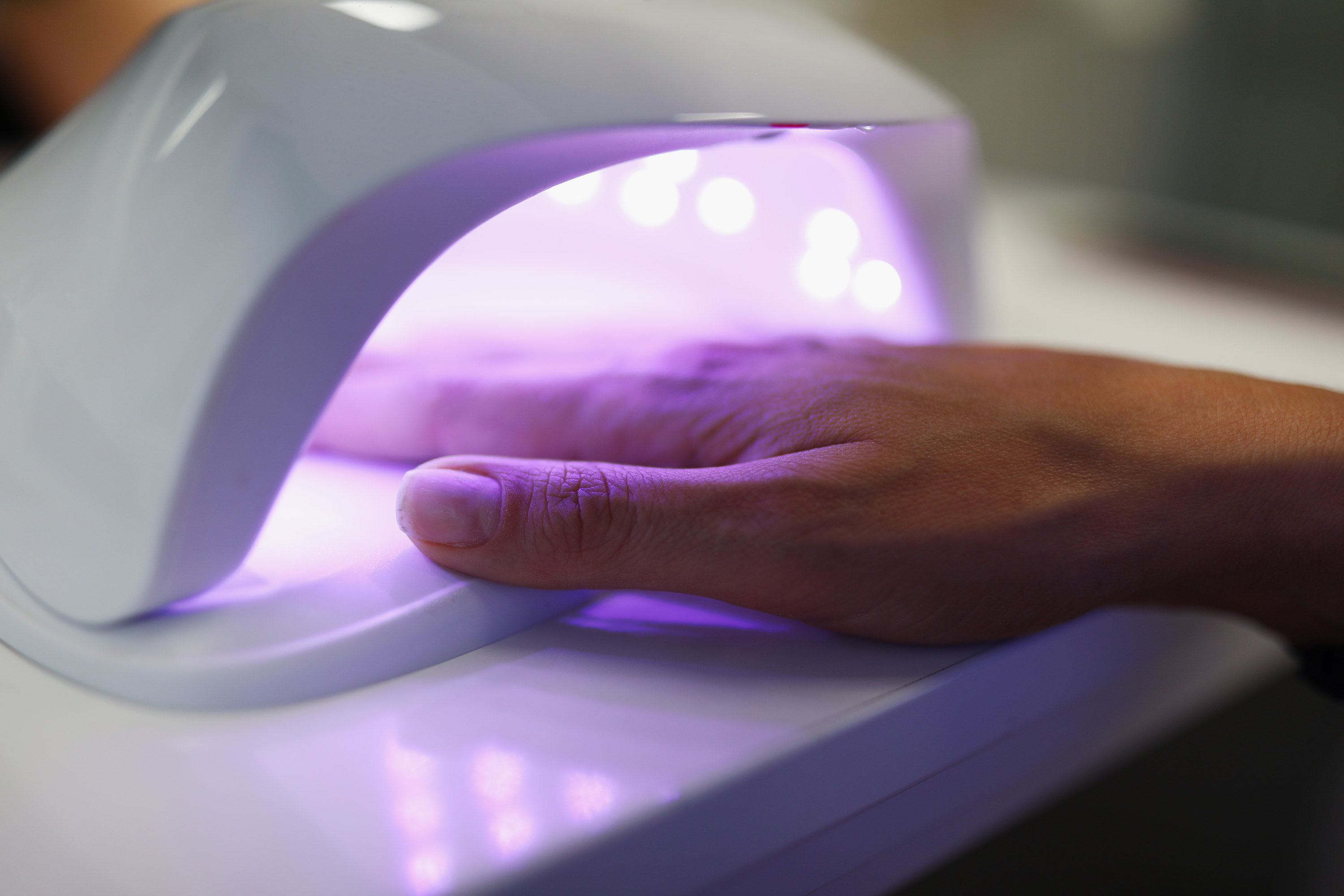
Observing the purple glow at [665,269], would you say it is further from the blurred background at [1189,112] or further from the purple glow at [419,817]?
the blurred background at [1189,112]

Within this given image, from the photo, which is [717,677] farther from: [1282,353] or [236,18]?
[1282,353]

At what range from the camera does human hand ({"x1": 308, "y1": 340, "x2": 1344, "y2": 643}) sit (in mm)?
339

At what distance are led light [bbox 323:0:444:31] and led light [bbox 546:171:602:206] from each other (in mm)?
248

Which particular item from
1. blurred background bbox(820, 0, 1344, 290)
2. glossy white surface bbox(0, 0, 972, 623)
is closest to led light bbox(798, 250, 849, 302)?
glossy white surface bbox(0, 0, 972, 623)

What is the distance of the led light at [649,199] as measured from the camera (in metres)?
0.58

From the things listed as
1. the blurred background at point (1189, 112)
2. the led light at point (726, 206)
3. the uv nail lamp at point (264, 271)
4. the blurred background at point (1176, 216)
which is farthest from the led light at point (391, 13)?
the blurred background at point (1189, 112)

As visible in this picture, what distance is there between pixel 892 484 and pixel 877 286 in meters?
0.24

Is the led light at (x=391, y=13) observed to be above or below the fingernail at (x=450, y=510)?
above

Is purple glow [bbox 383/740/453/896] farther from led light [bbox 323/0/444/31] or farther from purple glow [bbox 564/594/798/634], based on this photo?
led light [bbox 323/0/444/31]

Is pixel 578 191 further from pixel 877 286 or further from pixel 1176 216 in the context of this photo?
pixel 1176 216

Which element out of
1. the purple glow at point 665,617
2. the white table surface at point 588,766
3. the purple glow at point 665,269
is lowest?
the white table surface at point 588,766

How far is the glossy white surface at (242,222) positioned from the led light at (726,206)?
208 millimetres

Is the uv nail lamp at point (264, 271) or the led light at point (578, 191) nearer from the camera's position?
the uv nail lamp at point (264, 271)

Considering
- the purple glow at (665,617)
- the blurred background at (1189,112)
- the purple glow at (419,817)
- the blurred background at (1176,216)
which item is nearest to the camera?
the purple glow at (419,817)
